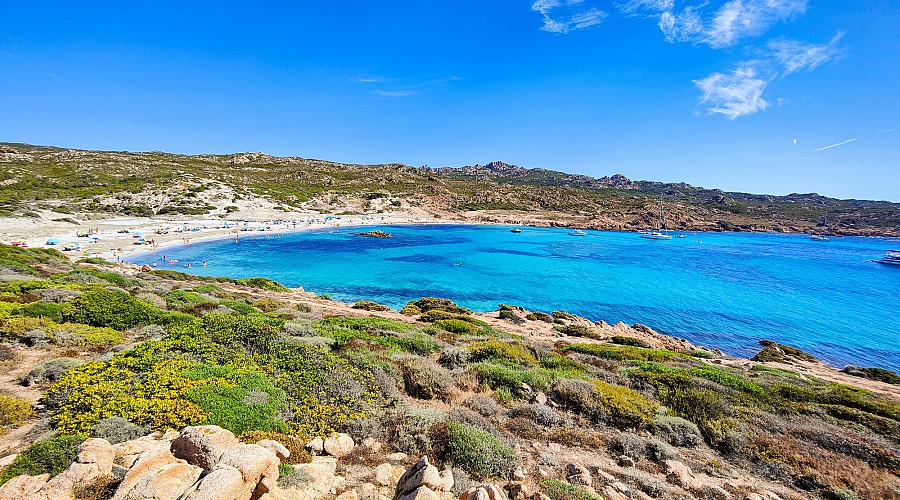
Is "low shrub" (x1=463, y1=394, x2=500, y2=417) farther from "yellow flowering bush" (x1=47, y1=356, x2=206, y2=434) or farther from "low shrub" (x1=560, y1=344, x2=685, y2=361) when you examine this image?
"low shrub" (x1=560, y1=344, x2=685, y2=361)

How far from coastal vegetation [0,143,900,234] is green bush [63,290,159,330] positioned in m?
57.4

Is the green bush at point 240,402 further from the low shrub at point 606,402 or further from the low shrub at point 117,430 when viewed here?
the low shrub at point 606,402

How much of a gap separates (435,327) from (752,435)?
11.4m

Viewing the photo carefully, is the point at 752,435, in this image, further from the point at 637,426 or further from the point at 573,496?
the point at 573,496

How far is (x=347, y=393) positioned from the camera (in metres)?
Result: 7.03

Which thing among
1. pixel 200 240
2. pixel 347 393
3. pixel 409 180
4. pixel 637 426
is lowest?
pixel 200 240

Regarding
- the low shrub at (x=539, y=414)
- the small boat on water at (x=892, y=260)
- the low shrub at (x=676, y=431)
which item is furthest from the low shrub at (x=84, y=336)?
the small boat on water at (x=892, y=260)

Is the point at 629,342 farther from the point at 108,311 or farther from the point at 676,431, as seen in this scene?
the point at 108,311

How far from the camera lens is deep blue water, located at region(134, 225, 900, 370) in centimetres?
2458

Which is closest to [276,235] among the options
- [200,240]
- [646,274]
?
[200,240]

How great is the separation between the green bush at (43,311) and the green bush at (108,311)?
0.16 meters

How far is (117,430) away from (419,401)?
16.7 ft

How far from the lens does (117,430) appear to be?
5074 millimetres

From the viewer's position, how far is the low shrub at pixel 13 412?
211 inches
